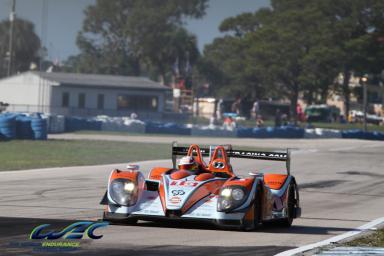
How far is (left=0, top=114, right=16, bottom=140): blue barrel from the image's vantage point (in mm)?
39719

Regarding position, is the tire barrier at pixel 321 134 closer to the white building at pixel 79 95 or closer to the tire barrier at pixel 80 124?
the tire barrier at pixel 80 124

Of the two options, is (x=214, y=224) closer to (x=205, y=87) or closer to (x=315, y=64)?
(x=315, y=64)

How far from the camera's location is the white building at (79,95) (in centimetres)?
6950

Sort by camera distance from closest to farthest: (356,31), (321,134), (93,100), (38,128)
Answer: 1. (38,128)
2. (321,134)
3. (93,100)
4. (356,31)

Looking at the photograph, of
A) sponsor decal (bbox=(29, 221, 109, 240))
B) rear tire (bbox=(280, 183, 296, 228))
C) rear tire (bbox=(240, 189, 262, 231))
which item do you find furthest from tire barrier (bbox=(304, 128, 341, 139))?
sponsor decal (bbox=(29, 221, 109, 240))

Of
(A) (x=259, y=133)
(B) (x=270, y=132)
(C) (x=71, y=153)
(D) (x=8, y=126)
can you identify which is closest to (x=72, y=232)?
(C) (x=71, y=153)

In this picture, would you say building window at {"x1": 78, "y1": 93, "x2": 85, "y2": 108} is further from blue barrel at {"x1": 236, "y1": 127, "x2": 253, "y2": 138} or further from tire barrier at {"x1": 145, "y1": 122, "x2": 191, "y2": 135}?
blue barrel at {"x1": 236, "y1": 127, "x2": 253, "y2": 138}

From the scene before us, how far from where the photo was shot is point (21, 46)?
3991 inches

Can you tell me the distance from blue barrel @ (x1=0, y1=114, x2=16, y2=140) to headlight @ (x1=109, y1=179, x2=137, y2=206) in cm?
2754

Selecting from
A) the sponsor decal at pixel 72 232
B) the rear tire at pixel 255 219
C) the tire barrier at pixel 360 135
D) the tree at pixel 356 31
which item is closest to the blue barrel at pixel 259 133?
the tire barrier at pixel 360 135

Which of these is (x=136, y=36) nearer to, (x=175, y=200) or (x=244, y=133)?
(x=244, y=133)

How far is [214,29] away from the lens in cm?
11500

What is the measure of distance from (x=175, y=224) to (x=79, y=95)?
59092 millimetres

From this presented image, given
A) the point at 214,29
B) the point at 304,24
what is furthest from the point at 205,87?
the point at 304,24
